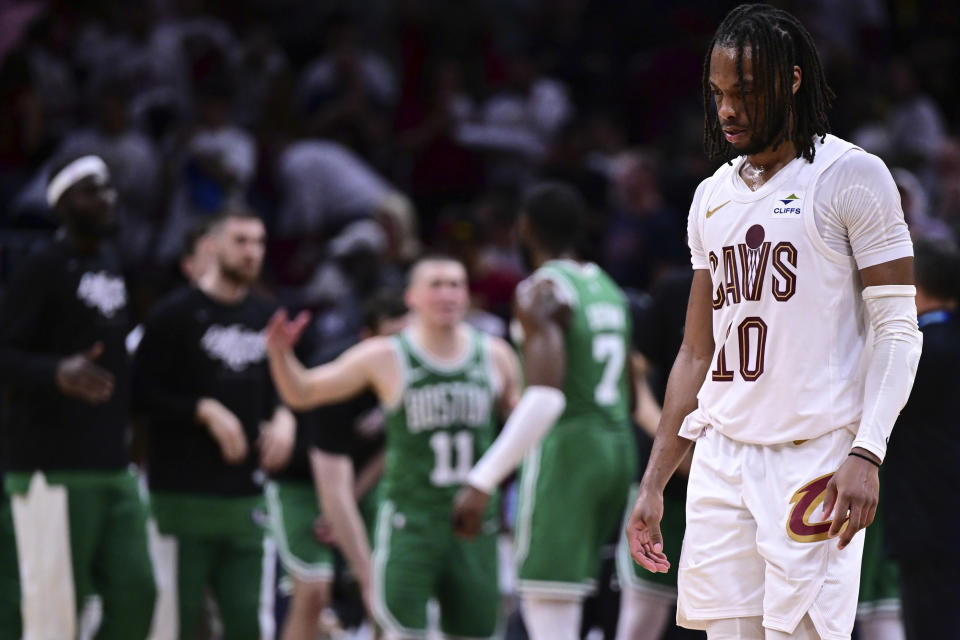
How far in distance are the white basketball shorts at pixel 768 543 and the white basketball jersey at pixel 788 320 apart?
0.06 m

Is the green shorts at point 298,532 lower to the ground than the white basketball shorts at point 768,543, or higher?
lower

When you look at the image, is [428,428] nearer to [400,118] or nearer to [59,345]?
[59,345]

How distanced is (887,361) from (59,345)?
14.0 ft

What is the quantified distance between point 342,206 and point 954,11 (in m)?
6.20

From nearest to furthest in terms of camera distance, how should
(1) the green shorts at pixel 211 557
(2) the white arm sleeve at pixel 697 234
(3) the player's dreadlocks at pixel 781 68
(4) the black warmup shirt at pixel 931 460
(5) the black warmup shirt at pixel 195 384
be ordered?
(3) the player's dreadlocks at pixel 781 68 → (2) the white arm sleeve at pixel 697 234 → (4) the black warmup shirt at pixel 931 460 → (1) the green shorts at pixel 211 557 → (5) the black warmup shirt at pixel 195 384

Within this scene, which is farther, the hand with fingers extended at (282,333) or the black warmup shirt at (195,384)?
the black warmup shirt at (195,384)

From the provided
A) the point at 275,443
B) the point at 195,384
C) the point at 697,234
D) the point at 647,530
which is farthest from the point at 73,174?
the point at 647,530

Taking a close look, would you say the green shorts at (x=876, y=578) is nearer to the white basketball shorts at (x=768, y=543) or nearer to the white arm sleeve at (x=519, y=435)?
the white arm sleeve at (x=519, y=435)

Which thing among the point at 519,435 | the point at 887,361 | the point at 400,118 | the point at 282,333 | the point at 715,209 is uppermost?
the point at 400,118

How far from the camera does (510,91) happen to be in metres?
13.1

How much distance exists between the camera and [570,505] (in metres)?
6.32

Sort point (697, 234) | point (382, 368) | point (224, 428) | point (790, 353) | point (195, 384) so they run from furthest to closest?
point (195, 384)
point (382, 368)
point (224, 428)
point (697, 234)
point (790, 353)

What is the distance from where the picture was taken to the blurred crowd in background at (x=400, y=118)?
11078 mm

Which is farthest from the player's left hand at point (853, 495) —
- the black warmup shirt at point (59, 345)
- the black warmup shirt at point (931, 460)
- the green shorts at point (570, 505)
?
the black warmup shirt at point (59, 345)
